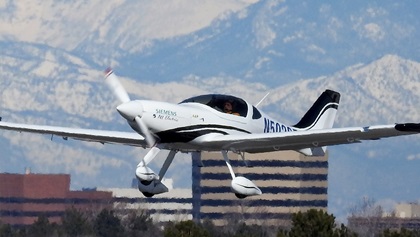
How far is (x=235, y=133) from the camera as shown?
5888 cm

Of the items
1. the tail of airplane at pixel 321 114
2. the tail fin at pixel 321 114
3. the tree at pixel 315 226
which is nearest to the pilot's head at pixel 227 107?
the tail of airplane at pixel 321 114

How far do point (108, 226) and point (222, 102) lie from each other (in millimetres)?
85557

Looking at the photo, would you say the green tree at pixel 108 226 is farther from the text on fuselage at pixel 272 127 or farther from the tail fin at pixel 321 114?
the text on fuselage at pixel 272 127

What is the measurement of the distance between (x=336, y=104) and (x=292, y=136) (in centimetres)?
985

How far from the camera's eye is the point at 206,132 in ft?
189

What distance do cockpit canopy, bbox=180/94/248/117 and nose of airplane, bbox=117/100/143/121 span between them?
8.26 feet

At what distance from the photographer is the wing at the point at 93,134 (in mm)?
58916

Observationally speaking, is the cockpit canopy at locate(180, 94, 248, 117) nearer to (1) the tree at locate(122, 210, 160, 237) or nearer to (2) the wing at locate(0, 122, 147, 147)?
(2) the wing at locate(0, 122, 147, 147)

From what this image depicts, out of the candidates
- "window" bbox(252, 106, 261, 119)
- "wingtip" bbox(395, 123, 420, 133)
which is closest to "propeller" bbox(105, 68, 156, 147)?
"window" bbox(252, 106, 261, 119)

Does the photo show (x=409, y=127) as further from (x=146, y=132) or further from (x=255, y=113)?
(x=146, y=132)

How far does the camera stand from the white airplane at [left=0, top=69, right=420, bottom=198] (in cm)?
5622

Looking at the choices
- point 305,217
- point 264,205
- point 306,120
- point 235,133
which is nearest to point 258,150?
point 235,133

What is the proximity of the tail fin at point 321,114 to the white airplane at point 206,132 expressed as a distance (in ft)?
17.4

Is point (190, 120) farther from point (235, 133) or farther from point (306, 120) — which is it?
point (306, 120)
